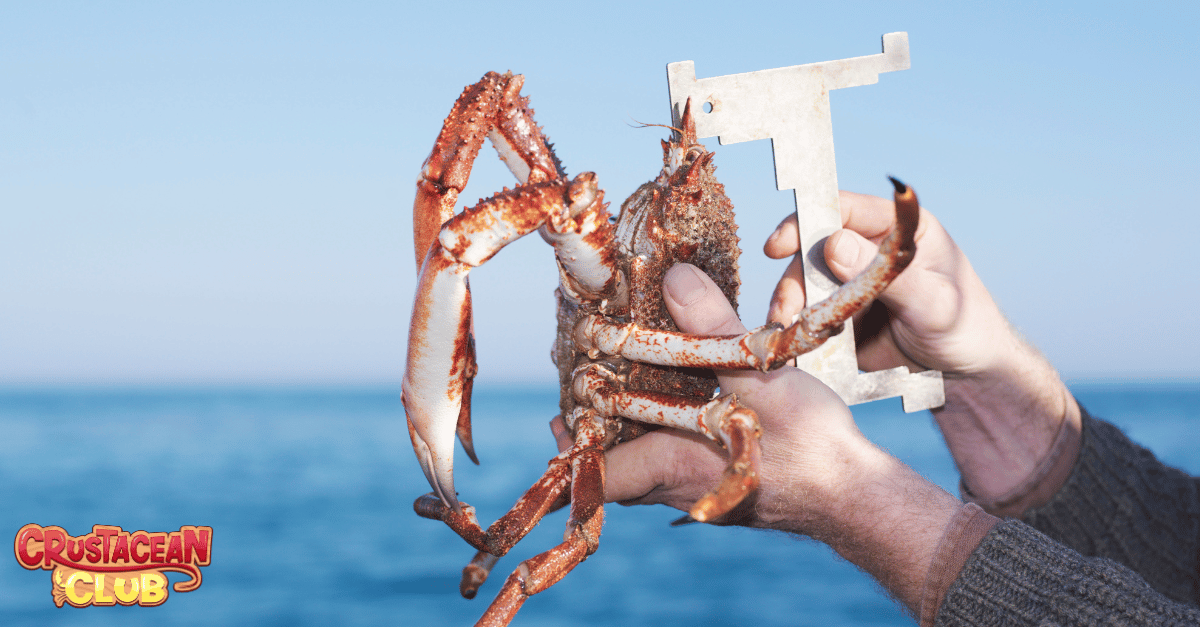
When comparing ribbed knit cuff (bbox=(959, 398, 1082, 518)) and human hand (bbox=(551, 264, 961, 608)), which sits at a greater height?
human hand (bbox=(551, 264, 961, 608))

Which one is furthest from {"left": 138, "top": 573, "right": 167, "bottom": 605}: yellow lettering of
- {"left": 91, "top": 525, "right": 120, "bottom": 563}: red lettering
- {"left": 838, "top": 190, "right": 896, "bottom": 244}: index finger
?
{"left": 838, "top": 190, "right": 896, "bottom": 244}: index finger

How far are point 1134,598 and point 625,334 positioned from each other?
5.18 ft

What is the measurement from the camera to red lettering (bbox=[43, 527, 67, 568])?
11.7 feet

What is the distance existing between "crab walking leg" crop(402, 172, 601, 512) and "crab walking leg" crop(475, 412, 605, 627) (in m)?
0.51

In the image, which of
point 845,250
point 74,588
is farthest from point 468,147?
point 74,588

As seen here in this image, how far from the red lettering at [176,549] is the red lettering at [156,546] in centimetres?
6

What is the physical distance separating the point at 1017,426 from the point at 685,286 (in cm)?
205

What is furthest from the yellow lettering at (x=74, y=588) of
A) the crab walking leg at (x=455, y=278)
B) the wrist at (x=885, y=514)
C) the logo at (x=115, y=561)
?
the wrist at (x=885, y=514)

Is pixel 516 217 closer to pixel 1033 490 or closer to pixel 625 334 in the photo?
pixel 625 334

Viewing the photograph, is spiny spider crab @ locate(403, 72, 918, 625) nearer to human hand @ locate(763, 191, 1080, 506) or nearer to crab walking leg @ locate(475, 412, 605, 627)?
crab walking leg @ locate(475, 412, 605, 627)

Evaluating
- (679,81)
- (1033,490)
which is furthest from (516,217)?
(1033,490)

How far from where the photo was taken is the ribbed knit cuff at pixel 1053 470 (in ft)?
10.7

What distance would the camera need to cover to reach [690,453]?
8.32ft

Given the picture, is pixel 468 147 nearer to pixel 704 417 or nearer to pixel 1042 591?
pixel 704 417
